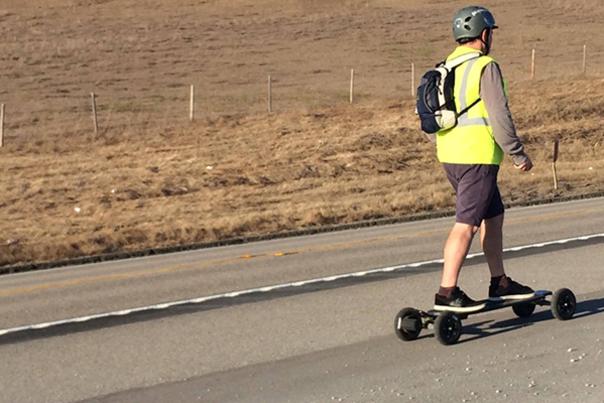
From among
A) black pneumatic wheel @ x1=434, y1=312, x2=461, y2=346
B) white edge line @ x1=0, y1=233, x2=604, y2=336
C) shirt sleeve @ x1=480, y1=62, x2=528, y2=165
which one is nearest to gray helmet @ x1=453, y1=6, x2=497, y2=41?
shirt sleeve @ x1=480, y1=62, x2=528, y2=165

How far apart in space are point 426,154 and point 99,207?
34.2ft

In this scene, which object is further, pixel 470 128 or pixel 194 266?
pixel 194 266

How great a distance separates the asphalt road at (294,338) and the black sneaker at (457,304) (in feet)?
0.77

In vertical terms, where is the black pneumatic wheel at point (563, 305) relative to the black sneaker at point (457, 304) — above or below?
below

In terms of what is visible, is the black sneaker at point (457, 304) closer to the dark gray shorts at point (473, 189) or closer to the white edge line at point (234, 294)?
the dark gray shorts at point (473, 189)

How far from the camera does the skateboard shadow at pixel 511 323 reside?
9555mm

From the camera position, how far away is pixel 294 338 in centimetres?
978

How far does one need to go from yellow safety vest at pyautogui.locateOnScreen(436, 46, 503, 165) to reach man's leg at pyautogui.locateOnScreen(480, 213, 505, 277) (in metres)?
0.52

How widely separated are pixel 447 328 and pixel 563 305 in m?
1.17

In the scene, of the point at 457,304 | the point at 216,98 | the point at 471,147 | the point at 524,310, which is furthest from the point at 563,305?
→ the point at 216,98

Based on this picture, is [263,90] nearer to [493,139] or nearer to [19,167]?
[19,167]

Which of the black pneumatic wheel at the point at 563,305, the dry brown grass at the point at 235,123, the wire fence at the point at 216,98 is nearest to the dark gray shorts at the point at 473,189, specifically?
the black pneumatic wheel at the point at 563,305

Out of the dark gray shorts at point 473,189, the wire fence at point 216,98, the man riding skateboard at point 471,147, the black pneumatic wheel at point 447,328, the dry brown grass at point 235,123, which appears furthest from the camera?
the wire fence at point 216,98

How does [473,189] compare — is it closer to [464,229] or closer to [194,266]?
[464,229]
